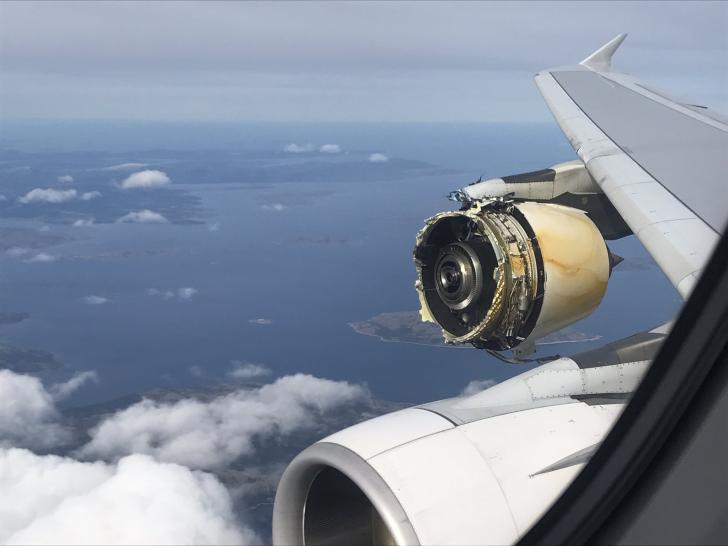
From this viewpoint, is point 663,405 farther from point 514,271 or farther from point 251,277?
point 251,277

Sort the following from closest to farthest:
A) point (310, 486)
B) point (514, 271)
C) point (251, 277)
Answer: point (310, 486) < point (514, 271) < point (251, 277)

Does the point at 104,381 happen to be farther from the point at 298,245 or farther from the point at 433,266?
the point at 298,245

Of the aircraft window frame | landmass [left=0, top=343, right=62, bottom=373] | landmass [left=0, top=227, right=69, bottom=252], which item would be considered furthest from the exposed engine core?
landmass [left=0, top=227, right=69, bottom=252]

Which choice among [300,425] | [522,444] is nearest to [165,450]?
[300,425]

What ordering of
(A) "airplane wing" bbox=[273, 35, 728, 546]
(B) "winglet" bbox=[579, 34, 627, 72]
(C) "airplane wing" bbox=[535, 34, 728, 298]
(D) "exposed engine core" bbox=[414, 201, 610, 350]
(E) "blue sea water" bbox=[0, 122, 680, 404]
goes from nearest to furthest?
(A) "airplane wing" bbox=[273, 35, 728, 546]
(C) "airplane wing" bbox=[535, 34, 728, 298]
(D) "exposed engine core" bbox=[414, 201, 610, 350]
(B) "winglet" bbox=[579, 34, 627, 72]
(E) "blue sea water" bbox=[0, 122, 680, 404]

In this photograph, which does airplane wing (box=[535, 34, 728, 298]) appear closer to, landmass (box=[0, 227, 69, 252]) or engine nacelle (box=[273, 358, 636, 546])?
engine nacelle (box=[273, 358, 636, 546])

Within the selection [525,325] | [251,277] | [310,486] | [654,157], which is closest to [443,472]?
[310,486]

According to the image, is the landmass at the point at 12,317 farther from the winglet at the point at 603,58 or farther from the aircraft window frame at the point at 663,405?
the aircraft window frame at the point at 663,405
